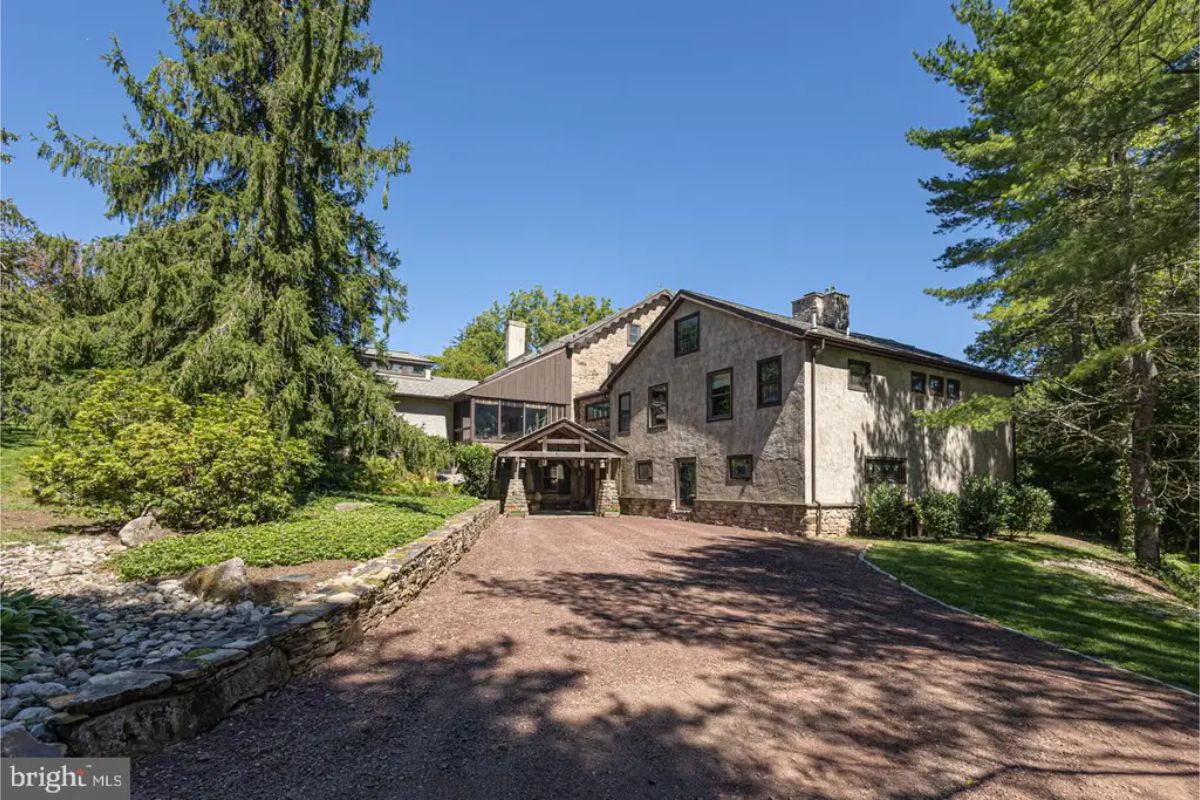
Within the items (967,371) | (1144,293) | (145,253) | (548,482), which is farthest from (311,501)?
(967,371)

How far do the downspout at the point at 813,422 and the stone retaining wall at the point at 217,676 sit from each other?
11.7m

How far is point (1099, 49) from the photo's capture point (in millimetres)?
6059

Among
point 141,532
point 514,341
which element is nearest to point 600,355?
point 514,341

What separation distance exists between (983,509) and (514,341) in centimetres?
2584

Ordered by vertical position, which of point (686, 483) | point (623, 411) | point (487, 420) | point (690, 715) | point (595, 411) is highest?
point (595, 411)

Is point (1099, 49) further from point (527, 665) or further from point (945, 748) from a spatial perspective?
point (527, 665)

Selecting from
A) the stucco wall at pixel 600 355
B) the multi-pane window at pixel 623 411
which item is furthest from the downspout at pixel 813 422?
the stucco wall at pixel 600 355

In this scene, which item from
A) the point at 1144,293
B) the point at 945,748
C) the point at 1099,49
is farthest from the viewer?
the point at 1144,293

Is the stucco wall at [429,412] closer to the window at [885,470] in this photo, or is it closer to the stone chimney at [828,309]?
the stone chimney at [828,309]

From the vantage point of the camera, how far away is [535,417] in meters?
27.4

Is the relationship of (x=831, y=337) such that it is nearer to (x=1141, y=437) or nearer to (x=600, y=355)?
(x=1141, y=437)

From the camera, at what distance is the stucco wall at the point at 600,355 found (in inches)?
1081

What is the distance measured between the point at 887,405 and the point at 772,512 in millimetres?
4848

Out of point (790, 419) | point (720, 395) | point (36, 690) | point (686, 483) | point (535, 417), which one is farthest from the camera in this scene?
point (535, 417)
